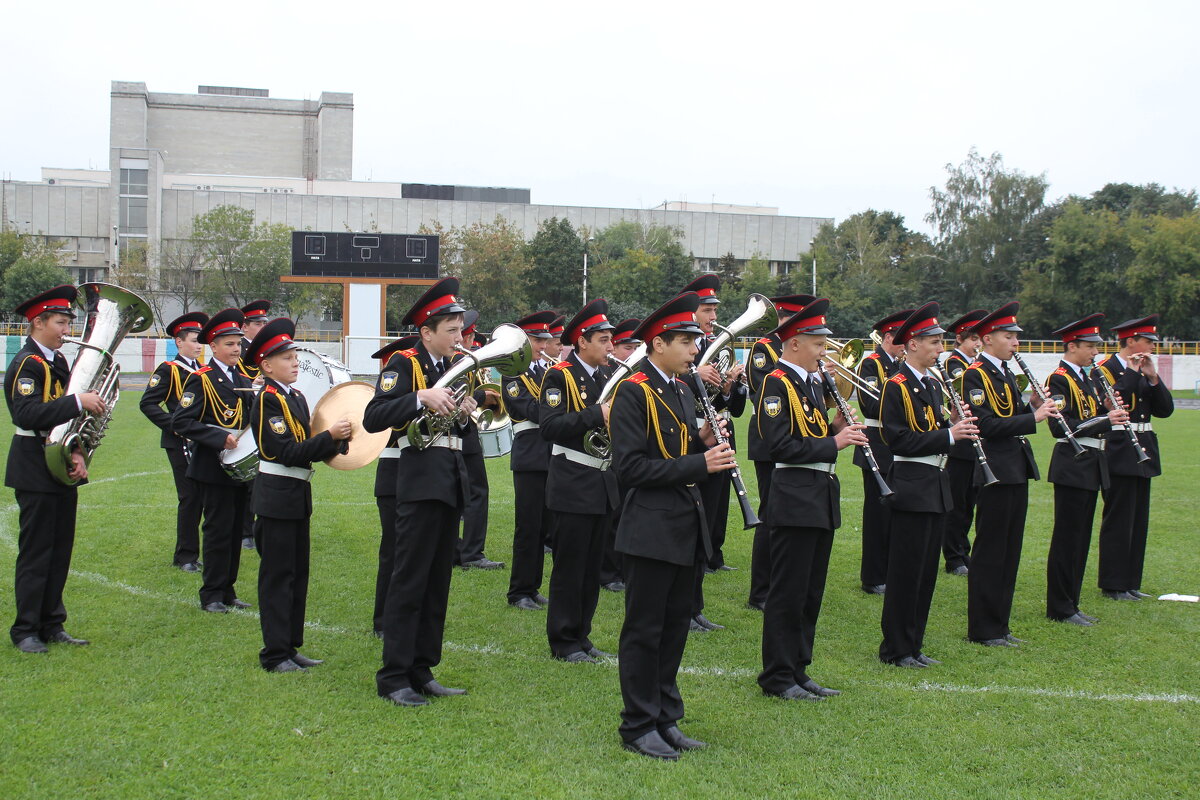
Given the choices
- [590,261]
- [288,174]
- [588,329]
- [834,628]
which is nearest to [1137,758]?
[834,628]

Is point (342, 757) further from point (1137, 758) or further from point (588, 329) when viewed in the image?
point (1137, 758)

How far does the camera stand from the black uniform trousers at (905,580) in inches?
259

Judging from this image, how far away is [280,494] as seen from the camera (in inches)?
246

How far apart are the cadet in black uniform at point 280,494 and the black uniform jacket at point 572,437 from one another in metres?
1.56

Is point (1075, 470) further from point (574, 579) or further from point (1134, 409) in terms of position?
point (574, 579)

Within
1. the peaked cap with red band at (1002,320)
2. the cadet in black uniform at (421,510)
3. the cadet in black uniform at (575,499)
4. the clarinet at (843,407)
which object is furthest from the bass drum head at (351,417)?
the peaked cap with red band at (1002,320)

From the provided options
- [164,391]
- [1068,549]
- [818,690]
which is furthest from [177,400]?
[1068,549]

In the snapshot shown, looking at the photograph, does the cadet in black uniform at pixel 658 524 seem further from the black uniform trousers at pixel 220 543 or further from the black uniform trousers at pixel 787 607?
the black uniform trousers at pixel 220 543

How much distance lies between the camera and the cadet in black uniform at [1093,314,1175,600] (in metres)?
8.55

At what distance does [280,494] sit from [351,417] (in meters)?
0.99

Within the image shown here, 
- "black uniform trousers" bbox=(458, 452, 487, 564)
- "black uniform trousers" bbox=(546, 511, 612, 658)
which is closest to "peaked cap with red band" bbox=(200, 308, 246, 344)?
"black uniform trousers" bbox=(458, 452, 487, 564)

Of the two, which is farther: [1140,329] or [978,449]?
[1140,329]

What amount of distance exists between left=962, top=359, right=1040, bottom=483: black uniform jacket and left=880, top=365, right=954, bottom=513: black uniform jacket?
0.73 metres

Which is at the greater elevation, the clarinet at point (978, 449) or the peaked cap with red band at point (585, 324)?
the peaked cap with red band at point (585, 324)
